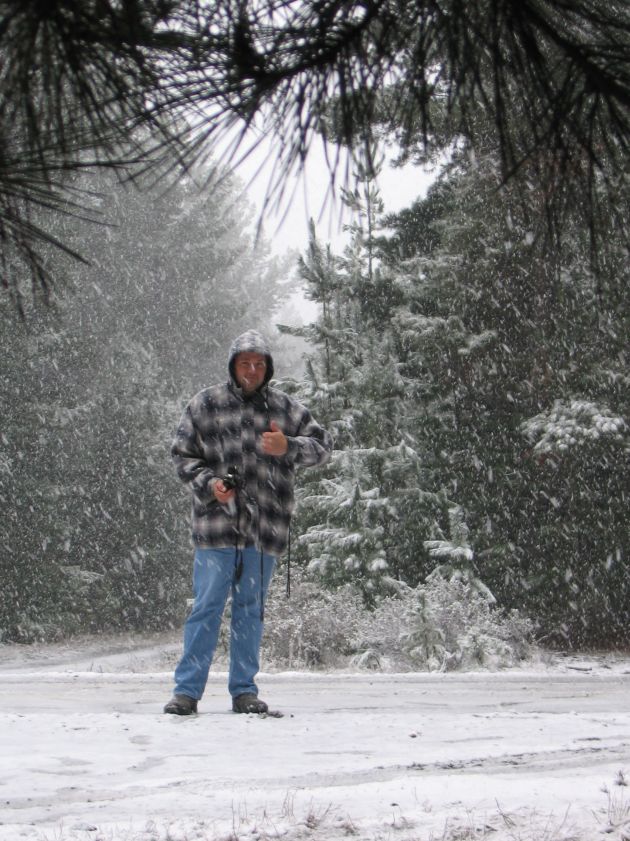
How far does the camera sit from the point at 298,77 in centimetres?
312

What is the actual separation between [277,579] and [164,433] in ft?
52.3

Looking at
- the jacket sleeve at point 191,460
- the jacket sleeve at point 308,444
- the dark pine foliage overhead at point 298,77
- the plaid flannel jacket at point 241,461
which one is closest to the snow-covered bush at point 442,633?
the jacket sleeve at point 308,444

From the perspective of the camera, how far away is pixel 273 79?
3.07 metres

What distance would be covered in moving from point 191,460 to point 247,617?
94cm

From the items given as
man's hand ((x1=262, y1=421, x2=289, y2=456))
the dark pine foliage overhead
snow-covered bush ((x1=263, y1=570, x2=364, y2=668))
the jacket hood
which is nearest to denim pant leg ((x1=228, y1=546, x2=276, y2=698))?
man's hand ((x1=262, y1=421, x2=289, y2=456))

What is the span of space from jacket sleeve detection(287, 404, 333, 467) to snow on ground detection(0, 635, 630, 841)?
1.45 metres

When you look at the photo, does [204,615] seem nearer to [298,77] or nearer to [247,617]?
[247,617]

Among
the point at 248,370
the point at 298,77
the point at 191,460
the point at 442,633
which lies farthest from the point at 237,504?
the point at 442,633

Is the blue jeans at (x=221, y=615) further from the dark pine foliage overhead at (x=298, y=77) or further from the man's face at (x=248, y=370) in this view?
the dark pine foliage overhead at (x=298, y=77)

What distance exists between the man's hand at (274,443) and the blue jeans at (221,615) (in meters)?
0.56

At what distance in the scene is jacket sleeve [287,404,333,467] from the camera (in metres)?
5.84

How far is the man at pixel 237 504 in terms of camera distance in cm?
568

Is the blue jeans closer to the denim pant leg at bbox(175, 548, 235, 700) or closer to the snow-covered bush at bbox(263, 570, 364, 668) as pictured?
the denim pant leg at bbox(175, 548, 235, 700)

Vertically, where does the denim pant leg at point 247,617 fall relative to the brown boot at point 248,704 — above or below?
above
